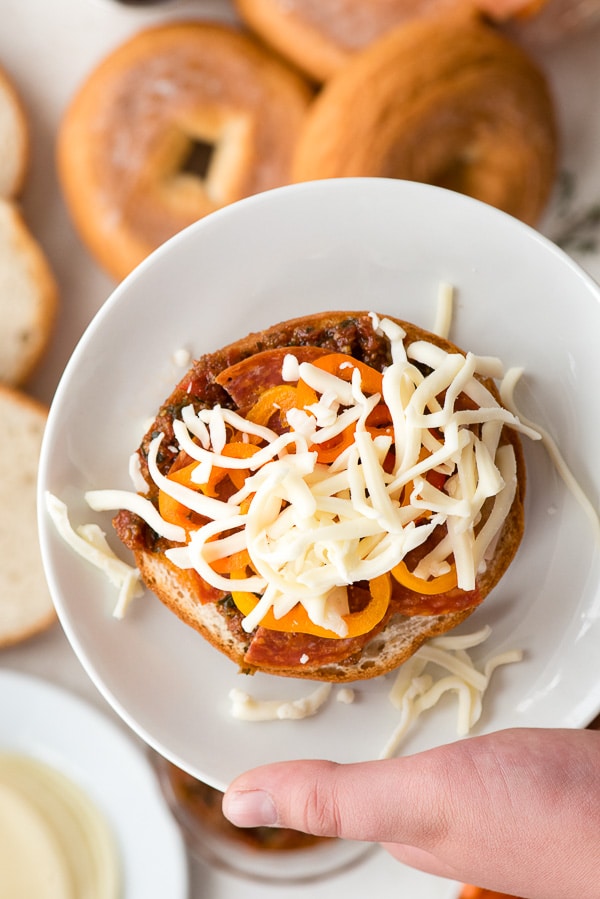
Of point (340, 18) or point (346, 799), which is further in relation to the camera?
point (340, 18)

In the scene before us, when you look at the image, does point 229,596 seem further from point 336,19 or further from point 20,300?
point 336,19

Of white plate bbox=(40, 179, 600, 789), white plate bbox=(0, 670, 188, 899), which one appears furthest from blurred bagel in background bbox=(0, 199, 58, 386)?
white plate bbox=(0, 670, 188, 899)

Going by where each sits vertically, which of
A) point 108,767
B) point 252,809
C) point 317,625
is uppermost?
point 317,625

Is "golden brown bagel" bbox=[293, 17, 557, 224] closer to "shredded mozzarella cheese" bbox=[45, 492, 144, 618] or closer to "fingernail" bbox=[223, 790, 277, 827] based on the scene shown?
"shredded mozzarella cheese" bbox=[45, 492, 144, 618]

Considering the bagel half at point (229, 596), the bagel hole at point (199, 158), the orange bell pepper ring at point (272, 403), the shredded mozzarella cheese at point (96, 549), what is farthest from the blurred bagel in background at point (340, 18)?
the shredded mozzarella cheese at point (96, 549)

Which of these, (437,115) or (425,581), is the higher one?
(437,115)

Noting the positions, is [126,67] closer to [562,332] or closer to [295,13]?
[295,13]

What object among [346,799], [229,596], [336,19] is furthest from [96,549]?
[336,19]
